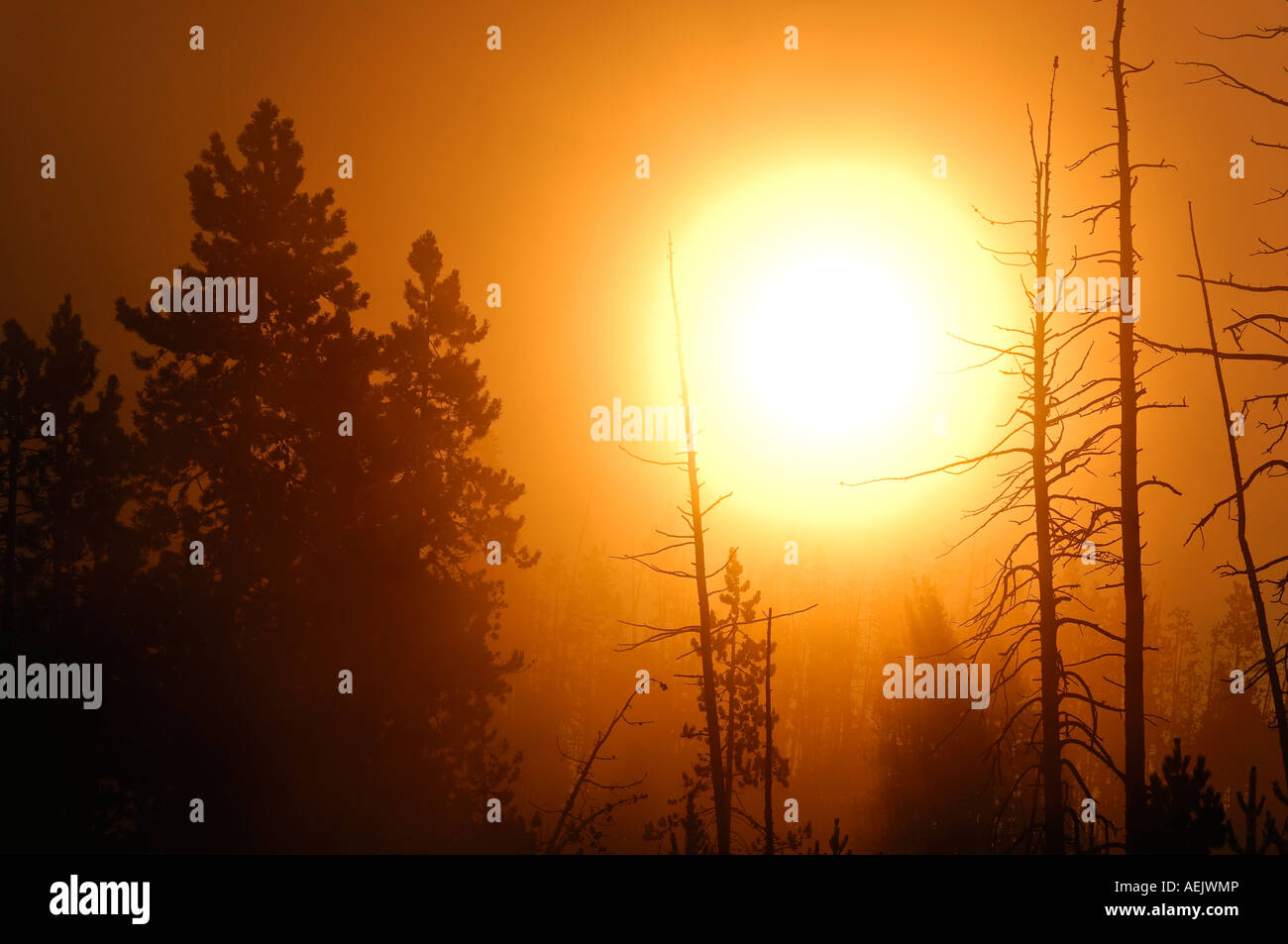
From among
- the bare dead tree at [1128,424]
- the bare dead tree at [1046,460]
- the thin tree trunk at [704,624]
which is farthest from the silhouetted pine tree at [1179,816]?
the thin tree trunk at [704,624]

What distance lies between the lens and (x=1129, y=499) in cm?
1238

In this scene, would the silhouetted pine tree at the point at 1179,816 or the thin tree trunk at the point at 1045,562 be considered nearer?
the silhouetted pine tree at the point at 1179,816

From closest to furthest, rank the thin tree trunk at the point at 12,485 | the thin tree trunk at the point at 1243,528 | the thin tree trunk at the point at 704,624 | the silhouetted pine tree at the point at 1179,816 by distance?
the silhouetted pine tree at the point at 1179,816
the thin tree trunk at the point at 1243,528
the thin tree trunk at the point at 704,624
the thin tree trunk at the point at 12,485

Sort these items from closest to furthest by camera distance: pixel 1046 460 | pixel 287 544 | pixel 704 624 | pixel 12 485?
pixel 1046 460, pixel 704 624, pixel 287 544, pixel 12 485

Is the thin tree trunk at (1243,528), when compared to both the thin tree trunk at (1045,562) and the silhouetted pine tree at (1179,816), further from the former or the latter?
the thin tree trunk at (1045,562)

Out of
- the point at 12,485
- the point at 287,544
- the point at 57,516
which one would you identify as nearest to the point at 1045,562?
the point at 287,544

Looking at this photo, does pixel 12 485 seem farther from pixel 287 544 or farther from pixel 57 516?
pixel 287 544

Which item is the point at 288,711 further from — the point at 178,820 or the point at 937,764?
the point at 937,764

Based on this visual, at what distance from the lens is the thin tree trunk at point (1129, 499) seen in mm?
12156

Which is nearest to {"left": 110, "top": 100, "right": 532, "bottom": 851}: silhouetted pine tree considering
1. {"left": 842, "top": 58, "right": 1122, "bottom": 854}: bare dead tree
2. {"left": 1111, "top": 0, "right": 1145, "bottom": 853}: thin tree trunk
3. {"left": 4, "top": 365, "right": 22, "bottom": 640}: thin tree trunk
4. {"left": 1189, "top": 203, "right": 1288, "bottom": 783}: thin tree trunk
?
{"left": 4, "top": 365, "right": 22, "bottom": 640}: thin tree trunk

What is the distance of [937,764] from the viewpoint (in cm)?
5450

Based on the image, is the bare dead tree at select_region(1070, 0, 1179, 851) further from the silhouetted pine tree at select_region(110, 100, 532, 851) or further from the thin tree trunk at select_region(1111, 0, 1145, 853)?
the silhouetted pine tree at select_region(110, 100, 532, 851)
